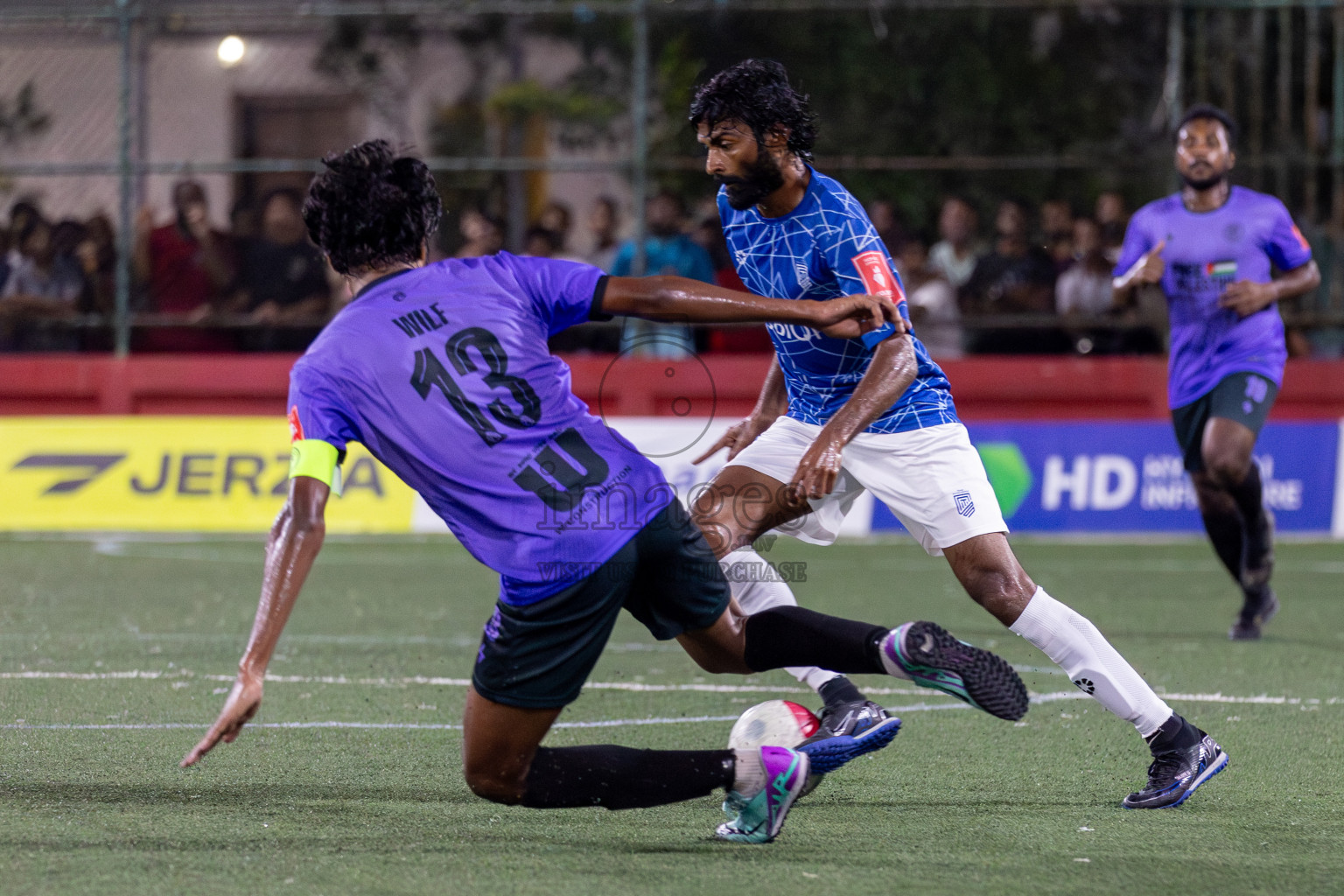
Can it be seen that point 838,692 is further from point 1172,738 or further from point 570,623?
point 570,623

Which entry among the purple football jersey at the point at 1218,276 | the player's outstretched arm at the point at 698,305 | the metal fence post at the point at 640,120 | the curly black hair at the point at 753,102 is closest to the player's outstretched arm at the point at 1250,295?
the purple football jersey at the point at 1218,276

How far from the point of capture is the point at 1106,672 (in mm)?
4582

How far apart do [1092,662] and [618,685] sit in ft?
7.85

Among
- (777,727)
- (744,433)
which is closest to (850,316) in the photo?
(777,727)

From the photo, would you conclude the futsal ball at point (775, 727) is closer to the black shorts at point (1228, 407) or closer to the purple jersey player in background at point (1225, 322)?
the purple jersey player in background at point (1225, 322)

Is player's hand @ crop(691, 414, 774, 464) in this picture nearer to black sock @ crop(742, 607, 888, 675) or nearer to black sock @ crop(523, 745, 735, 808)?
black sock @ crop(742, 607, 888, 675)

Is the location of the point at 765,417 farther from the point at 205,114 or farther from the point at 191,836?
the point at 205,114

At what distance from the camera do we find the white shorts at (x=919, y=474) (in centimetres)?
470

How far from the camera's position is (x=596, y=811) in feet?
14.8

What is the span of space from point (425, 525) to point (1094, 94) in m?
6.95

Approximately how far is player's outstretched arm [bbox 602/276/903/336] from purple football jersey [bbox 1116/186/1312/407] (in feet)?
14.7

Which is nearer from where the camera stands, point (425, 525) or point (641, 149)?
point (425, 525)

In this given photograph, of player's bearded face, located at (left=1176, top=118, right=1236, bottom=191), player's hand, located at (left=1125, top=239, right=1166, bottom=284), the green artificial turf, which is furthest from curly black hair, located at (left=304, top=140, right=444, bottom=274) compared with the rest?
player's bearded face, located at (left=1176, top=118, right=1236, bottom=191)

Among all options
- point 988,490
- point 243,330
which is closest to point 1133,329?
point 243,330
